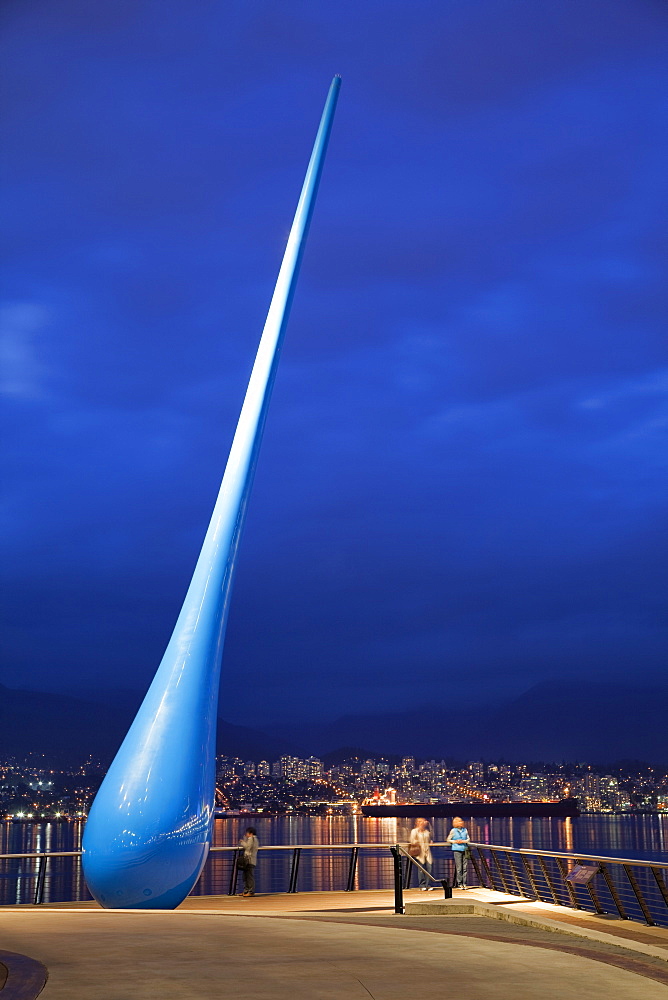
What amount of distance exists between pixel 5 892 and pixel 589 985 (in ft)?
207

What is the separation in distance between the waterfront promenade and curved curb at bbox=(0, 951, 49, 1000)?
12 mm

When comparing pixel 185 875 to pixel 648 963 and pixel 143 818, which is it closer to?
pixel 143 818

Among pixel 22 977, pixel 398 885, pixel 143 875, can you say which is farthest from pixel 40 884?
pixel 22 977

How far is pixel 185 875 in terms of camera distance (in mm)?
13383

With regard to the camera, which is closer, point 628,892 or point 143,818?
point 143,818

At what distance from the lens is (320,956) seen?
8422 millimetres

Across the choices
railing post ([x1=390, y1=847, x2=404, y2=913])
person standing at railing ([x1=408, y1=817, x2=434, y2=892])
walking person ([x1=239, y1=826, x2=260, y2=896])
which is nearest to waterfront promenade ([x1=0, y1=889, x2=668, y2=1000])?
railing post ([x1=390, y1=847, x2=404, y2=913])

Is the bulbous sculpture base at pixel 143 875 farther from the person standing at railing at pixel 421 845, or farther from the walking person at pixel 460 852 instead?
the walking person at pixel 460 852

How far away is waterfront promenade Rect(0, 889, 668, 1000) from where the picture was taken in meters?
6.88

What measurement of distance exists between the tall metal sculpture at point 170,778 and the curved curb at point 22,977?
4.51 metres

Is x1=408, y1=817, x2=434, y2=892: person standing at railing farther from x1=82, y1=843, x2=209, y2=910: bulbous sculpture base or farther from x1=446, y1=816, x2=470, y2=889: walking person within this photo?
x1=82, y1=843, x2=209, y2=910: bulbous sculpture base

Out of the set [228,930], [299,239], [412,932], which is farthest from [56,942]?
[299,239]

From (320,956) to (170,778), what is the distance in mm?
4951

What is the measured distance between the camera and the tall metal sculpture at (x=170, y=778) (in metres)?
12.8
